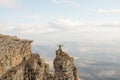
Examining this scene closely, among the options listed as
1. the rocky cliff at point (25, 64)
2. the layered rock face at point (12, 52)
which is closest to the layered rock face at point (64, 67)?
the rocky cliff at point (25, 64)

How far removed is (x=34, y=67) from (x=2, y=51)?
8.66 m

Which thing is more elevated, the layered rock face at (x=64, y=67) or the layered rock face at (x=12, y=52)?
the layered rock face at (x=12, y=52)

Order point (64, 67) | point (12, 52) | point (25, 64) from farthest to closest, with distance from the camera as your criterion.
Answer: point (64, 67) → point (25, 64) → point (12, 52)

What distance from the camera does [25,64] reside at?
6756cm

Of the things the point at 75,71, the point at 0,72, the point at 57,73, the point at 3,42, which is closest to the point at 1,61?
the point at 0,72

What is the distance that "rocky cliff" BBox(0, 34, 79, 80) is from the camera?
63688 mm

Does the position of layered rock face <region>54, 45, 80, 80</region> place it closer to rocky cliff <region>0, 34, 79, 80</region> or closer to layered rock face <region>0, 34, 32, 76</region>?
rocky cliff <region>0, 34, 79, 80</region>

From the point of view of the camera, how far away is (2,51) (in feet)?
212

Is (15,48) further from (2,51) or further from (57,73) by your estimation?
(57,73)

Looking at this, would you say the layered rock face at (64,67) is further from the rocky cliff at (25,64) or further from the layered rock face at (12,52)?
the layered rock face at (12,52)

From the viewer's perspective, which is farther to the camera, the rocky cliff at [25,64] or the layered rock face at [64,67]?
the layered rock face at [64,67]

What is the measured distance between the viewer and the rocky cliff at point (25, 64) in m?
63.7

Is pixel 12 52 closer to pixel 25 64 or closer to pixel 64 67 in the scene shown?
pixel 25 64

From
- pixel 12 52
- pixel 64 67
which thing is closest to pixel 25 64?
pixel 12 52
